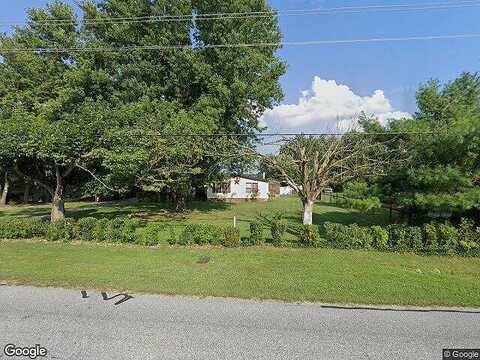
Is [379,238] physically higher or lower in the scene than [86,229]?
lower

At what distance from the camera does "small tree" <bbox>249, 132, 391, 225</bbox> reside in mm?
13969

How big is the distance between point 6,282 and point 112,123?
7855 millimetres

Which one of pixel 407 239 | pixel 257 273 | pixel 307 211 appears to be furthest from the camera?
pixel 307 211

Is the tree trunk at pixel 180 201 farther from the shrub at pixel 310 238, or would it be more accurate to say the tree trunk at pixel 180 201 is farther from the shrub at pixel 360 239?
the shrub at pixel 360 239

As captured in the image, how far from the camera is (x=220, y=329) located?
161 inches

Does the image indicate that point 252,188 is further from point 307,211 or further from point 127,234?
point 127,234

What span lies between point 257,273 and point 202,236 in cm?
342

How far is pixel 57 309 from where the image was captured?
15.4 feet

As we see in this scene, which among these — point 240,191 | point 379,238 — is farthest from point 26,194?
point 379,238

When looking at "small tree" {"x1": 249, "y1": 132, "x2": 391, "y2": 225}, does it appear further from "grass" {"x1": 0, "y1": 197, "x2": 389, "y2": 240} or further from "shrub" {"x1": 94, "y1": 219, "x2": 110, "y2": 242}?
"shrub" {"x1": 94, "y1": 219, "x2": 110, "y2": 242}

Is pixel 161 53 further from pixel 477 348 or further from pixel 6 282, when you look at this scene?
pixel 477 348

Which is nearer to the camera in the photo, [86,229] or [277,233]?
[277,233]

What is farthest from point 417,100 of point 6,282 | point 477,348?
point 6,282

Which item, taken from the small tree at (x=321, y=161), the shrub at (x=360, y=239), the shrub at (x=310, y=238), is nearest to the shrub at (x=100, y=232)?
the shrub at (x=310, y=238)
